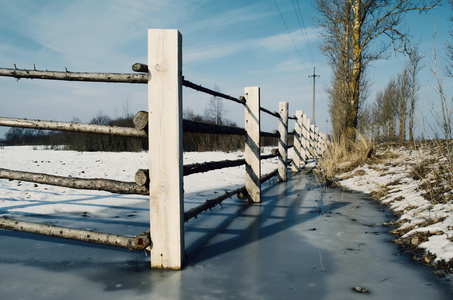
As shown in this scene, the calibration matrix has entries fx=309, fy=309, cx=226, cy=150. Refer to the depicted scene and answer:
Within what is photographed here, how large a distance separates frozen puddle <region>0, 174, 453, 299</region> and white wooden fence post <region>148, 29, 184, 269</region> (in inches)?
5.8

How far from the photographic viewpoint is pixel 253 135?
3.78 m

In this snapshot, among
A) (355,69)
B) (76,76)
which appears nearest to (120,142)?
(355,69)

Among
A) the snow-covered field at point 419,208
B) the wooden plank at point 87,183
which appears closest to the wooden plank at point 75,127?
the wooden plank at point 87,183

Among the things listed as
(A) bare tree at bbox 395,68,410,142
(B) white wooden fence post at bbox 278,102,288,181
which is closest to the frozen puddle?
(B) white wooden fence post at bbox 278,102,288,181

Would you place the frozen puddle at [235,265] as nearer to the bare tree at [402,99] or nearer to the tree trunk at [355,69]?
the tree trunk at [355,69]

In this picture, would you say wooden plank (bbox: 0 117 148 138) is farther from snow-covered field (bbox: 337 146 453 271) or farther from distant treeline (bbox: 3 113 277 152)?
distant treeline (bbox: 3 113 277 152)

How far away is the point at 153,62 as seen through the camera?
175 centimetres

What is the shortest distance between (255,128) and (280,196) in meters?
1.12

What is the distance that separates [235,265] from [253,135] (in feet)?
7.17

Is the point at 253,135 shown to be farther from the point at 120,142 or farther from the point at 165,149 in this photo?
the point at 120,142

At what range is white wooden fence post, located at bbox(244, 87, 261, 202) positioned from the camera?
148 inches

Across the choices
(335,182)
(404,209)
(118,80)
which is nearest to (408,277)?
(404,209)

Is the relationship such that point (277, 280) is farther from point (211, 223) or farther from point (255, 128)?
point (255, 128)

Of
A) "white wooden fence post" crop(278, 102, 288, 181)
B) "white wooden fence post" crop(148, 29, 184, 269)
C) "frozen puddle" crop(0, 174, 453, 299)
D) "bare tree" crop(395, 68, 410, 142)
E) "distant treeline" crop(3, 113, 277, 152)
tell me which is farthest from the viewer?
"bare tree" crop(395, 68, 410, 142)
